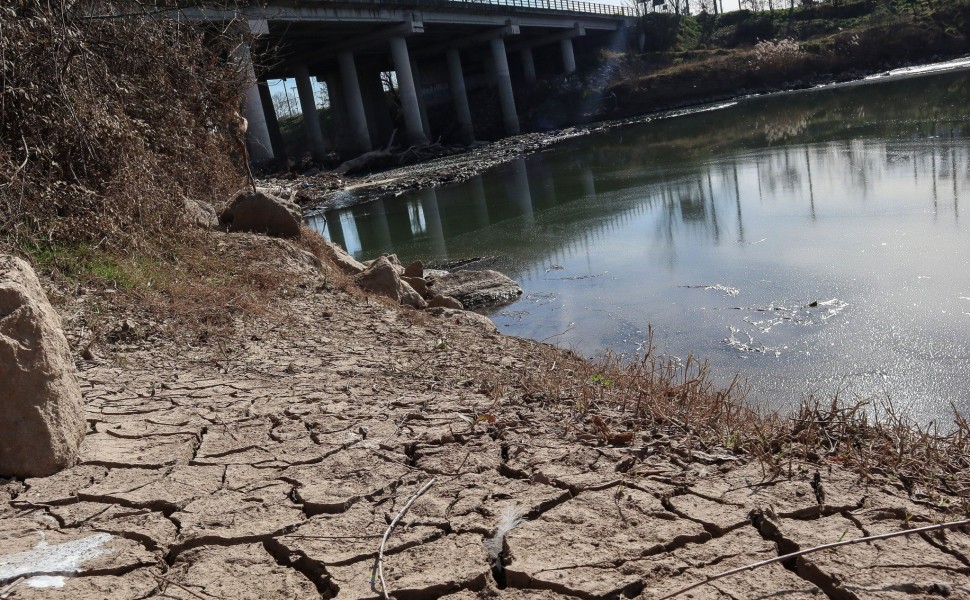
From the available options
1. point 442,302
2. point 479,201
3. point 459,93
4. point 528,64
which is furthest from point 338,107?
point 442,302

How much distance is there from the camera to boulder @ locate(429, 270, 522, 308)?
10.2m

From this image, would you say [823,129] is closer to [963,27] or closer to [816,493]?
[816,493]

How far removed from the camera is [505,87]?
51.4 m

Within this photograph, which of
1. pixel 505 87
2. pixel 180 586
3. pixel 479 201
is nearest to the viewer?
pixel 180 586

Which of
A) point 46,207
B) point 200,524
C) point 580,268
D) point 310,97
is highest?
point 310,97

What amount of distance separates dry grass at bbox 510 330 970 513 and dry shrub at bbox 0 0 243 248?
14.6 feet

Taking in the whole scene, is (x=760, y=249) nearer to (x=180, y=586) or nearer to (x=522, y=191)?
(x=180, y=586)

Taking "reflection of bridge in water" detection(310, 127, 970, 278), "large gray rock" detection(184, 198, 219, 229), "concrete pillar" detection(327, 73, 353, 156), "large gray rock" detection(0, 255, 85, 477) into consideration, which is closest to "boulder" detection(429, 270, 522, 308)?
"reflection of bridge in water" detection(310, 127, 970, 278)

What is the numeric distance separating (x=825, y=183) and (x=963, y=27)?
40.6 metres

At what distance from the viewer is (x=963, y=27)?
45344 millimetres

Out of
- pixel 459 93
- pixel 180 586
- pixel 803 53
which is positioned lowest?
pixel 180 586

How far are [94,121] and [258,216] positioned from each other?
286 cm

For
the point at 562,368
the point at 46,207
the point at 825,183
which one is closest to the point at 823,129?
the point at 825,183

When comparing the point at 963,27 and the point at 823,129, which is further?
the point at 963,27
